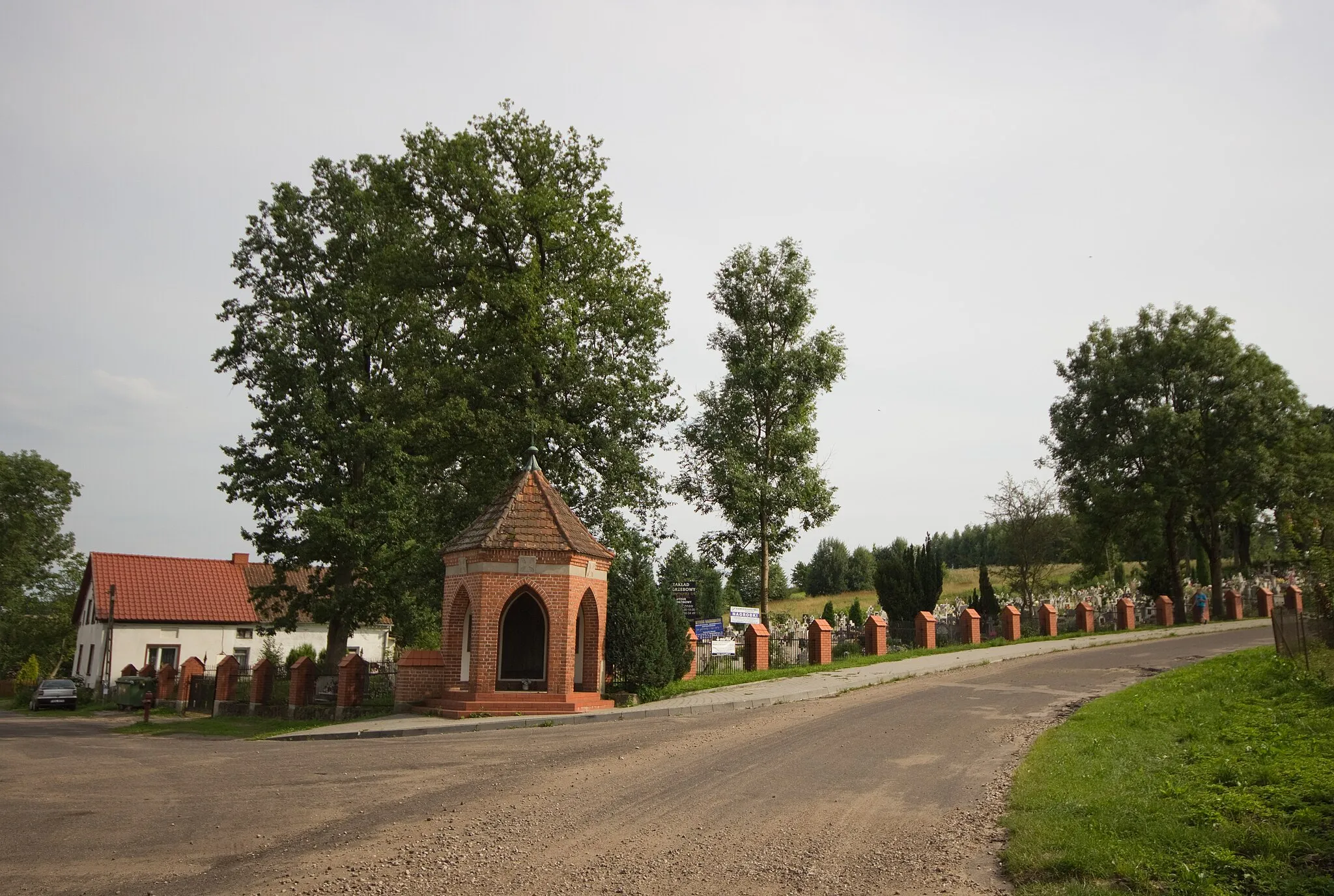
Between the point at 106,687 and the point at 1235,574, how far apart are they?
56646 millimetres

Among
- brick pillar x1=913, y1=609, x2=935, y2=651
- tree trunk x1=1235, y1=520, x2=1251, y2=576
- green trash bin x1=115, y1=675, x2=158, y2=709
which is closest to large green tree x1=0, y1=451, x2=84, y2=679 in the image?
green trash bin x1=115, y1=675, x2=158, y2=709

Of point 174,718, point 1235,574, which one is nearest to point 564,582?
point 174,718

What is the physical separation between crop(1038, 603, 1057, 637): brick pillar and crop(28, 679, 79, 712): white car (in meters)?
39.0

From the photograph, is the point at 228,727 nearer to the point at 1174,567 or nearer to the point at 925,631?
the point at 925,631

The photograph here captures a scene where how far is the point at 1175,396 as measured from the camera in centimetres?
3959

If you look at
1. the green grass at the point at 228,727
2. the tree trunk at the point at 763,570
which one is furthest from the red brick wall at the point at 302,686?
the tree trunk at the point at 763,570

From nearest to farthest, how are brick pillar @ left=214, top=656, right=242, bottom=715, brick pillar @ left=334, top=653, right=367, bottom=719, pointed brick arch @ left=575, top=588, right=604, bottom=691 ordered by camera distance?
1. pointed brick arch @ left=575, top=588, right=604, bottom=691
2. brick pillar @ left=334, top=653, right=367, bottom=719
3. brick pillar @ left=214, top=656, right=242, bottom=715

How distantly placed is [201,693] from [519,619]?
16.7 m

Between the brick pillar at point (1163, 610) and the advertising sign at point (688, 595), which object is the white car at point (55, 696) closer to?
the advertising sign at point (688, 595)

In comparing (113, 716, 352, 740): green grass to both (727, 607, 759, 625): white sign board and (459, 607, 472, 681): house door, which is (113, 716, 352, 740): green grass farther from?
(727, 607, 759, 625): white sign board

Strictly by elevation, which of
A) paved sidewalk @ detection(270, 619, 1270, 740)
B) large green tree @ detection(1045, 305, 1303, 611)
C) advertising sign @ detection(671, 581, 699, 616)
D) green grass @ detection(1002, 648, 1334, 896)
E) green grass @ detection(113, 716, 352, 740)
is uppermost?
large green tree @ detection(1045, 305, 1303, 611)

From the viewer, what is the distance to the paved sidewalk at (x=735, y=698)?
1722 cm

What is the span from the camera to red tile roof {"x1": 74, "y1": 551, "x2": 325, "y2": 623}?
43.0 m

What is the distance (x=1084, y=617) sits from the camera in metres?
34.1
